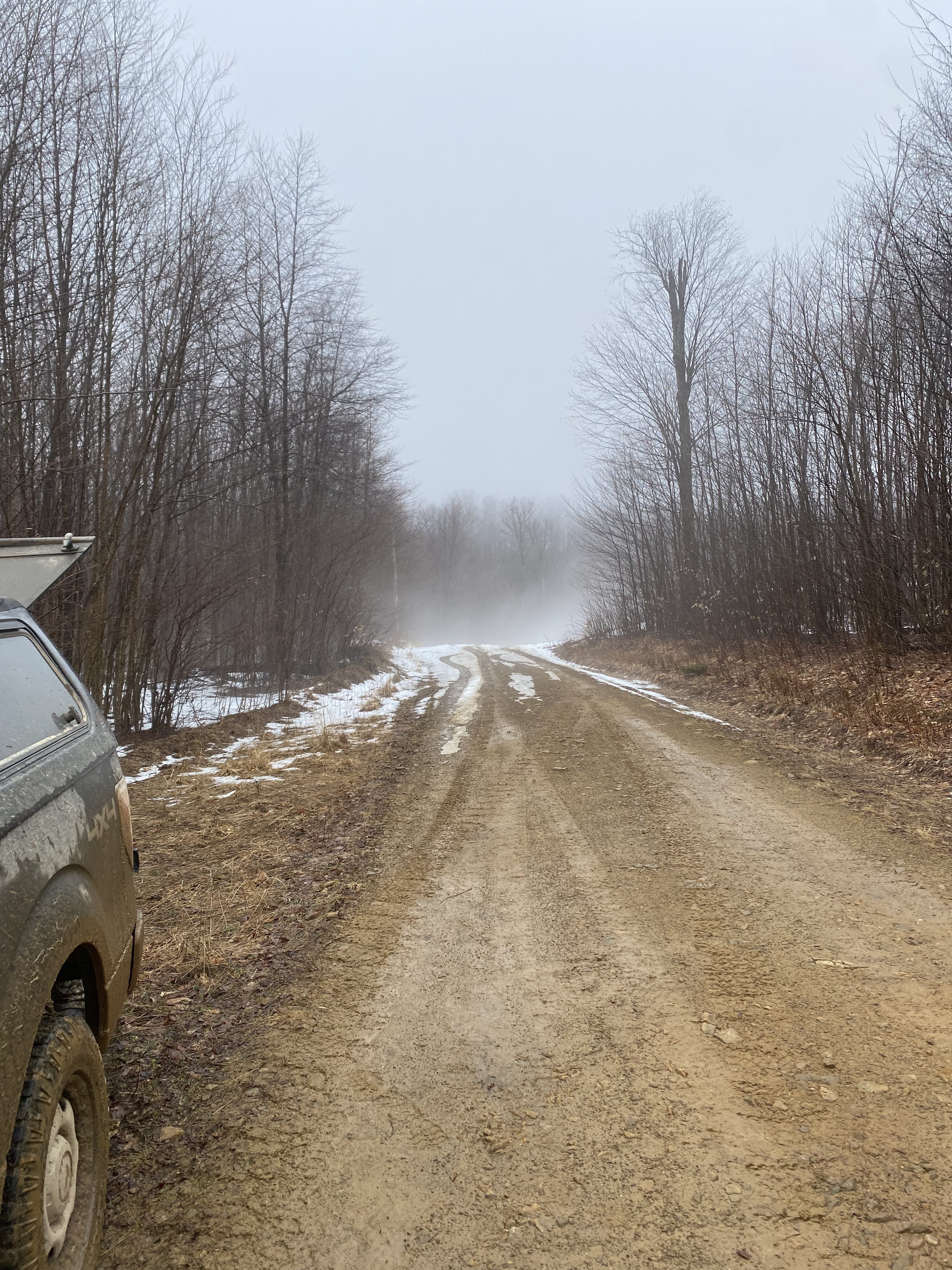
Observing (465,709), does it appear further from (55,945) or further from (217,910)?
(55,945)

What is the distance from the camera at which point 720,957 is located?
359 cm

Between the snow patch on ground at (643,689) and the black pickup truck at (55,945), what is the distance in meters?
9.07

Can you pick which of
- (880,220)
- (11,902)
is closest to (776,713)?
(880,220)

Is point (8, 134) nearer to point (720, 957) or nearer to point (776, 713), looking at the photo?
point (720, 957)

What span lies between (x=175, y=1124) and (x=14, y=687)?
1586mm

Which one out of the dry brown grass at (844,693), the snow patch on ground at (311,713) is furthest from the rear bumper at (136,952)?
the dry brown grass at (844,693)

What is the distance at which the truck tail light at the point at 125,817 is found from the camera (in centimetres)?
269

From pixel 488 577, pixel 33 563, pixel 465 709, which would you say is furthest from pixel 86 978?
pixel 488 577

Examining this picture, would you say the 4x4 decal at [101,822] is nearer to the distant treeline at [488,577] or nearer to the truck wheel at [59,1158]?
the truck wheel at [59,1158]

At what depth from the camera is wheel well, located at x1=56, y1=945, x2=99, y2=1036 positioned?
82.0 inches

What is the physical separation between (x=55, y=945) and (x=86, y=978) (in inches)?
18.2

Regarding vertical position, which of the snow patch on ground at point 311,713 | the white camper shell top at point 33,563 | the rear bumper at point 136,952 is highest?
the white camper shell top at point 33,563

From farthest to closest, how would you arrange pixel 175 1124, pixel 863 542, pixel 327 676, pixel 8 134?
pixel 327 676 < pixel 863 542 < pixel 8 134 < pixel 175 1124

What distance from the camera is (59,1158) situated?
1.73m
